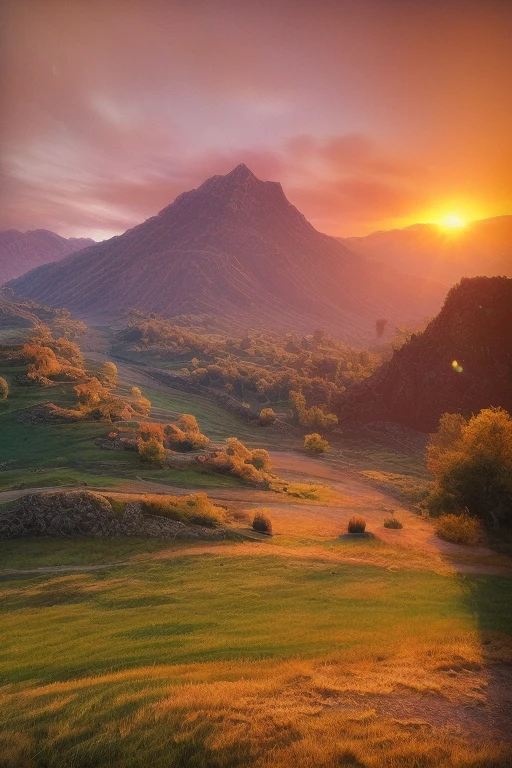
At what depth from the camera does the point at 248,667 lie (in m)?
13.0

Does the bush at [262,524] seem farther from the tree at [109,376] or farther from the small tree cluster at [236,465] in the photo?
the tree at [109,376]

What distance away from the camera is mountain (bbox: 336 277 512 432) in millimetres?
89875

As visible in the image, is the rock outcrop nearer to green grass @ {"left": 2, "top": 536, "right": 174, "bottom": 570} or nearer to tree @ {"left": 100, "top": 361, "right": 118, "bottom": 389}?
green grass @ {"left": 2, "top": 536, "right": 174, "bottom": 570}

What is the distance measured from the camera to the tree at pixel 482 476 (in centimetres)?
3622

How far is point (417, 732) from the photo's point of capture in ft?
32.1

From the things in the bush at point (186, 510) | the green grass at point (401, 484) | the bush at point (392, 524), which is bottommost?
the green grass at point (401, 484)

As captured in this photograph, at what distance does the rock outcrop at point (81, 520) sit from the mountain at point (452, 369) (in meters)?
75.3

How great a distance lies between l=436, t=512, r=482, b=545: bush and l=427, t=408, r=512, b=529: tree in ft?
5.07

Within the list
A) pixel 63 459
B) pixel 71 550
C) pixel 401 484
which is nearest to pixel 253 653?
pixel 71 550

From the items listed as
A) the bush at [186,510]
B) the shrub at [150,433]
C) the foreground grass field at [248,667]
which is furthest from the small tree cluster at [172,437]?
the foreground grass field at [248,667]

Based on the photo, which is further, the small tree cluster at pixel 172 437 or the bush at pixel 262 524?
the small tree cluster at pixel 172 437

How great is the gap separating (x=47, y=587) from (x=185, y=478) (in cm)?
→ 2935

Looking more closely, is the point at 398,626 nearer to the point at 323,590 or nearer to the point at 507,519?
the point at 323,590

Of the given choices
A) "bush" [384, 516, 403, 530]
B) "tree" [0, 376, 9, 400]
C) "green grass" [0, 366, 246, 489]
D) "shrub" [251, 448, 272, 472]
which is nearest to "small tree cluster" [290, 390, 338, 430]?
"shrub" [251, 448, 272, 472]
